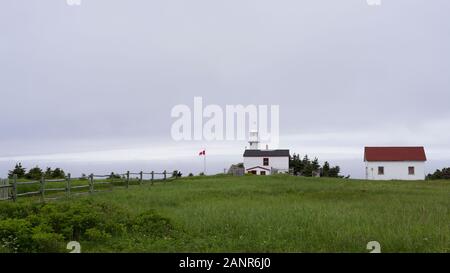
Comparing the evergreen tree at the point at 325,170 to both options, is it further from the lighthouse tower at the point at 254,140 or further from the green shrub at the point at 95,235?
the green shrub at the point at 95,235

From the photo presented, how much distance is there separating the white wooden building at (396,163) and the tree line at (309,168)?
262 inches

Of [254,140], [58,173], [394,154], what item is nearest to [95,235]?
[58,173]

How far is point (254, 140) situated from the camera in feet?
213

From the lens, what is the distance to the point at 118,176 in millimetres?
32125

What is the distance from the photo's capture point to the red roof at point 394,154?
53.9 meters

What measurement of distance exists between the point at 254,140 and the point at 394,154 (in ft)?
63.8

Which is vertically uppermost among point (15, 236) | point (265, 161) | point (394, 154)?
point (394, 154)

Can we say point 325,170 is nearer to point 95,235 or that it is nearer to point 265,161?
point 265,161

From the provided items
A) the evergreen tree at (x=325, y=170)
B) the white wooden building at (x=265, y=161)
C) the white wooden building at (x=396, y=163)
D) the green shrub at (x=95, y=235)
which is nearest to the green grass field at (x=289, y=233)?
the green shrub at (x=95, y=235)
